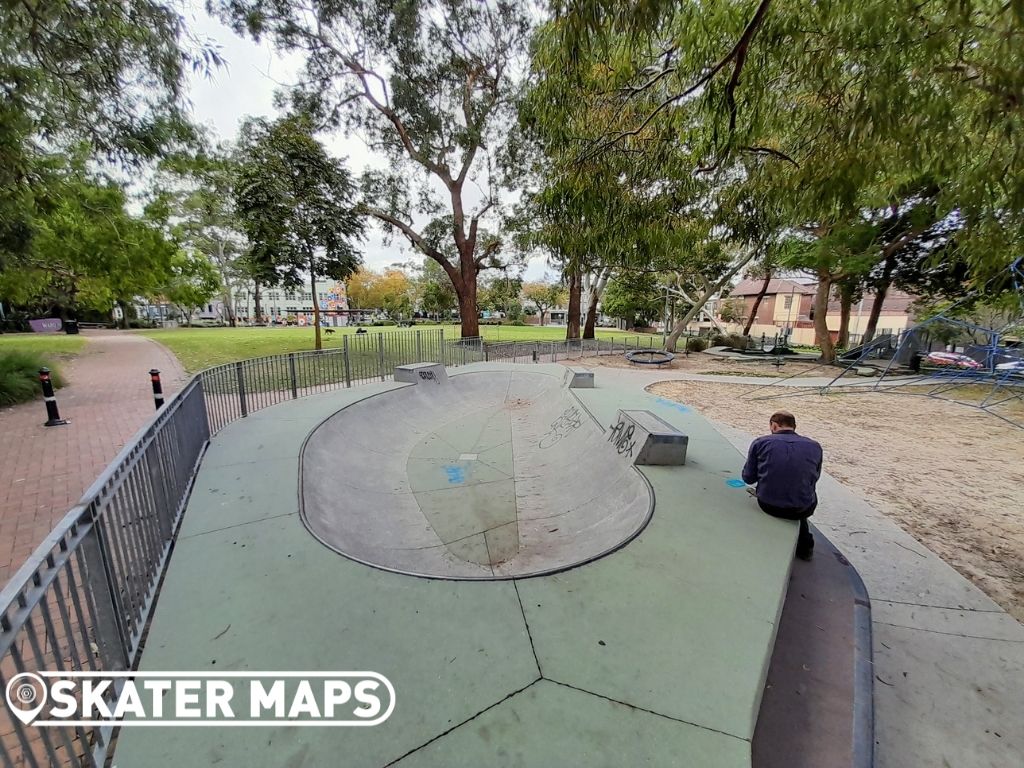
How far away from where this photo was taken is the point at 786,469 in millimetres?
4188

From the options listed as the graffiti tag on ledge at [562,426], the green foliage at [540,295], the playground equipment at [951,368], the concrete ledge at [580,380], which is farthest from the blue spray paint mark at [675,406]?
the green foliage at [540,295]

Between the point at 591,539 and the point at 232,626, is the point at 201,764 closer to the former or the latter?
the point at 232,626

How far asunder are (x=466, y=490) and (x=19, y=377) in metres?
12.6

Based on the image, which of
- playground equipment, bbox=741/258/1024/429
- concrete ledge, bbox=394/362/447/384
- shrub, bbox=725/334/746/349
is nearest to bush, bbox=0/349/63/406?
concrete ledge, bbox=394/362/447/384

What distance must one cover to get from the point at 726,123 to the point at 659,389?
10.5m

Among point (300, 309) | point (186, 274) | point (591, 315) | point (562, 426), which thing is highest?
point (300, 309)

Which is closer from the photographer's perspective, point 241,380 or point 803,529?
point 803,529

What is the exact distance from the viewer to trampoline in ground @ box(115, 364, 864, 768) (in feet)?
7.05

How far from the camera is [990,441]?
355 inches

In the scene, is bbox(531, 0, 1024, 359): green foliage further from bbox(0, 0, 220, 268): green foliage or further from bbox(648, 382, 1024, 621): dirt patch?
bbox(0, 0, 220, 268): green foliage

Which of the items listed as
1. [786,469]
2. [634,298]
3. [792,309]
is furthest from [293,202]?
[792,309]

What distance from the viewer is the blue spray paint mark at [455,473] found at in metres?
7.23

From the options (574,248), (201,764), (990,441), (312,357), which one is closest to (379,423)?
(312,357)

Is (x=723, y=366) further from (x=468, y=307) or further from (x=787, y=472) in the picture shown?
(x=787, y=472)
